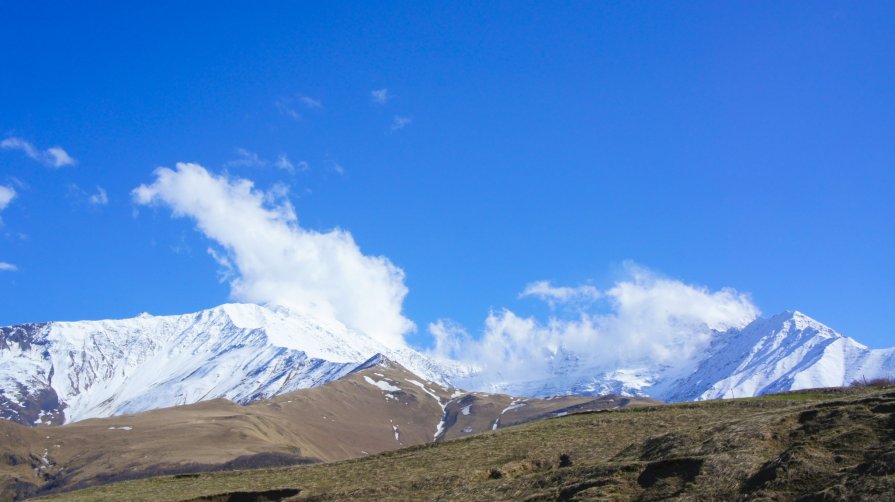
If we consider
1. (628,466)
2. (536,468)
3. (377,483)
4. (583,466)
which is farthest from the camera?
(377,483)

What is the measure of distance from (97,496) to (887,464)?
120 ft

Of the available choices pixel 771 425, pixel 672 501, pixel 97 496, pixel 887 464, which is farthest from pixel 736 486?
pixel 97 496

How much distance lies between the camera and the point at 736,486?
17.4 meters

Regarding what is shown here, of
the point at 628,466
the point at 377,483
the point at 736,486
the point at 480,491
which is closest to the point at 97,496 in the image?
the point at 377,483

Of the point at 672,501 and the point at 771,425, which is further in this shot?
the point at 771,425

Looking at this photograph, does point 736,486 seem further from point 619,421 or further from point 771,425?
point 619,421

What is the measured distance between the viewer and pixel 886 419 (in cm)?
1928

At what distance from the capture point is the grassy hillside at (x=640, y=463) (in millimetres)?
17141

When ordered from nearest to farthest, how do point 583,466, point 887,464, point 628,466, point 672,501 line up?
point 887,464 → point 672,501 → point 628,466 → point 583,466

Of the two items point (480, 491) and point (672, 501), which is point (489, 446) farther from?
point (672, 501)

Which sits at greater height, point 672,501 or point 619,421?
point 619,421

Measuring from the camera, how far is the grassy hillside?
675 inches

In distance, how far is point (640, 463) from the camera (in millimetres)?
20719

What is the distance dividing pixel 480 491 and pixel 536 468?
129 inches
